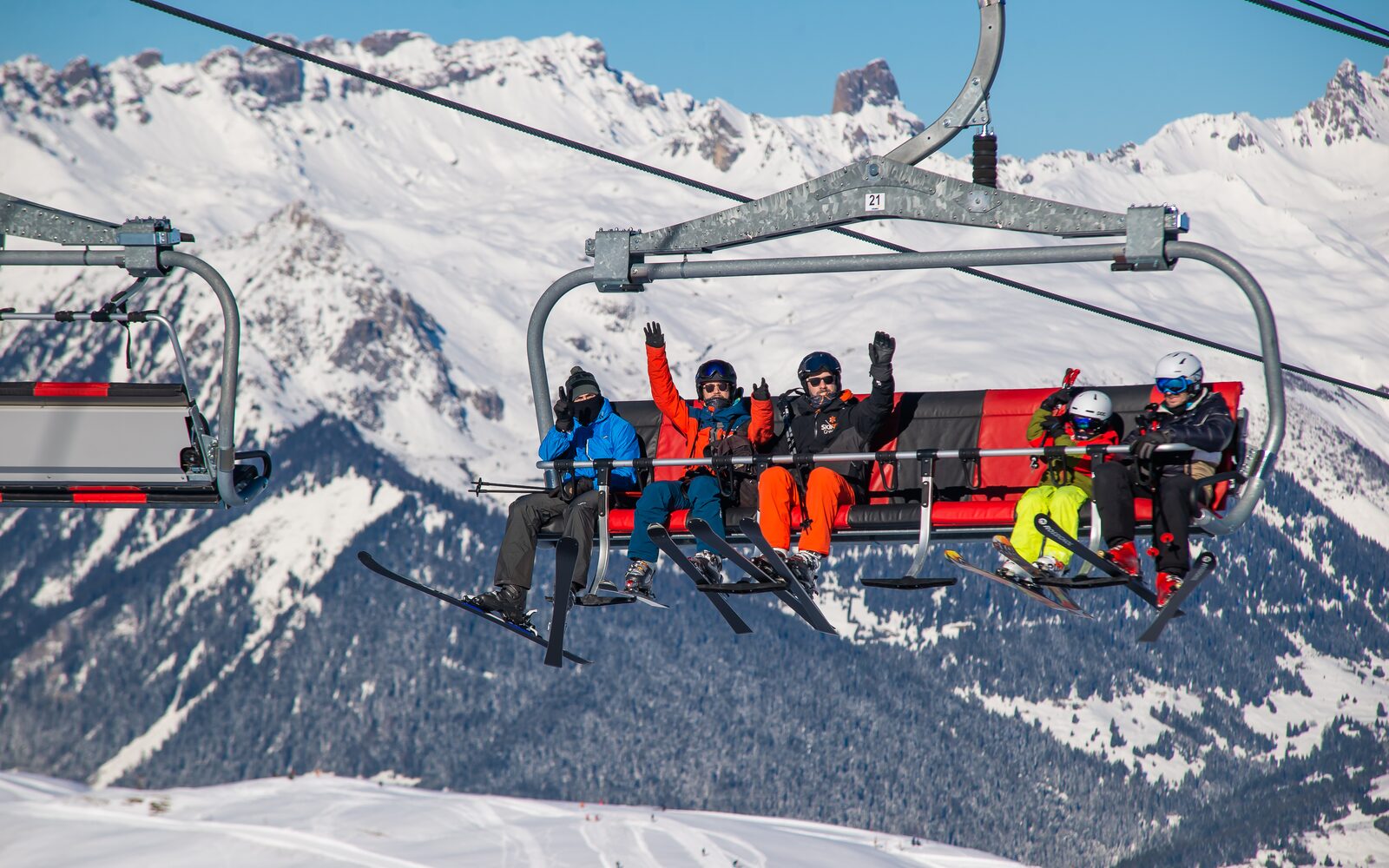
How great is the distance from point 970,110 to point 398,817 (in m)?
179

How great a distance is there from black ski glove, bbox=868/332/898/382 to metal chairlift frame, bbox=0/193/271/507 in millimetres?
4457

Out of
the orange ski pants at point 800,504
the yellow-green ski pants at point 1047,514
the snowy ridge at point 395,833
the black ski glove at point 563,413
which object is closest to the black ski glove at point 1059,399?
the yellow-green ski pants at point 1047,514

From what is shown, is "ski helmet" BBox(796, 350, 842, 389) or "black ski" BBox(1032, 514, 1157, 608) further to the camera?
"ski helmet" BBox(796, 350, 842, 389)

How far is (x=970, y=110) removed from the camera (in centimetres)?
1073

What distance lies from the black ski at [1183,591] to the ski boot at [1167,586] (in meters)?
0.06

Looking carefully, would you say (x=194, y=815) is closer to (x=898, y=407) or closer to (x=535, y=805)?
(x=535, y=805)

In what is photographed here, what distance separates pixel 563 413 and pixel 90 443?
3455mm

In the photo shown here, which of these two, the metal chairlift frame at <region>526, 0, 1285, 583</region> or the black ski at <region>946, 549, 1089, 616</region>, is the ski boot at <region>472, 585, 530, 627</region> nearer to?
the metal chairlift frame at <region>526, 0, 1285, 583</region>

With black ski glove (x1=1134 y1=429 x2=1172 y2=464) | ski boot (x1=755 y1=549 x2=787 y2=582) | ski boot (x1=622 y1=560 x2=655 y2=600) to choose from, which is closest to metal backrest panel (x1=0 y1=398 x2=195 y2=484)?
ski boot (x1=622 y1=560 x2=655 y2=600)

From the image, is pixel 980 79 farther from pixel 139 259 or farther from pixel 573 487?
pixel 139 259

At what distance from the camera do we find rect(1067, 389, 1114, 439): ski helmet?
40.7 feet

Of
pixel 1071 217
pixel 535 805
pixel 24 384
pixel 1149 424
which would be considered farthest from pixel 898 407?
pixel 535 805

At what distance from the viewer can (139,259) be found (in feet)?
39.5

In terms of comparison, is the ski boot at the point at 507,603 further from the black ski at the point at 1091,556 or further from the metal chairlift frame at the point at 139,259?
the black ski at the point at 1091,556
